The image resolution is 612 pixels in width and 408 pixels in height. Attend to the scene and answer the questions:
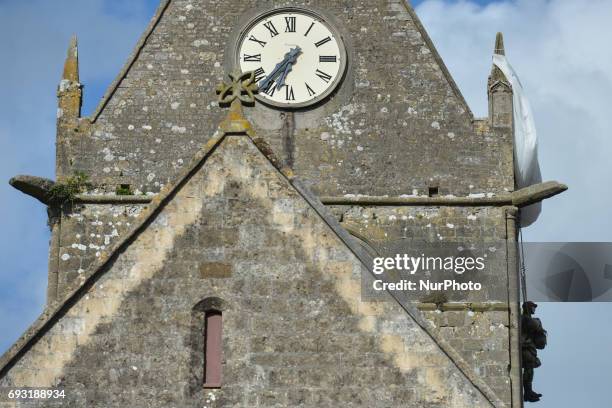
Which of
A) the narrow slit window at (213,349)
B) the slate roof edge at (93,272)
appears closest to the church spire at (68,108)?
the slate roof edge at (93,272)

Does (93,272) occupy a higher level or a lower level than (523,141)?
lower

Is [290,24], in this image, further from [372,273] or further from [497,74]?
[372,273]

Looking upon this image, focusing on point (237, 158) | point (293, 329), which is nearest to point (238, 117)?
point (237, 158)

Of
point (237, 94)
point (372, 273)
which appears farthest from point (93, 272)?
point (372, 273)

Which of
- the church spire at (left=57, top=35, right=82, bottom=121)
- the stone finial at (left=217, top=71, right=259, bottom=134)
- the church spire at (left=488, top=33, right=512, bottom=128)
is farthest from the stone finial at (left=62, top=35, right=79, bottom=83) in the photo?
the stone finial at (left=217, top=71, right=259, bottom=134)

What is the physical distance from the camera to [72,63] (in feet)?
111

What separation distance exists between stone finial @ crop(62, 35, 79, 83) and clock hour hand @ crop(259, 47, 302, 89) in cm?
284

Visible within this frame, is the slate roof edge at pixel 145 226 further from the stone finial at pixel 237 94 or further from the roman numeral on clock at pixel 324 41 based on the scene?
the roman numeral on clock at pixel 324 41

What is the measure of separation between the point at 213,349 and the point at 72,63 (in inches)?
583

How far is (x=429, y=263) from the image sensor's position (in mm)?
32750

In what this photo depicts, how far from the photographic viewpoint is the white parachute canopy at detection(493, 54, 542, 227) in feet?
111

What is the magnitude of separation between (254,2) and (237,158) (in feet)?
45.3

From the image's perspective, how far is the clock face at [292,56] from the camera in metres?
33.5

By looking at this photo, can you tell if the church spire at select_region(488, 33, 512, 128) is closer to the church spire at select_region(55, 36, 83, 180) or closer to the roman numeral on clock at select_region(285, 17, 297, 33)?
the roman numeral on clock at select_region(285, 17, 297, 33)
